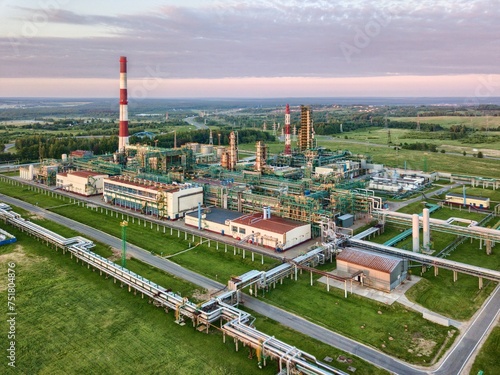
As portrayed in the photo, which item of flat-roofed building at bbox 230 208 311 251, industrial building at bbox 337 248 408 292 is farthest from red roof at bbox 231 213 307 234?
industrial building at bbox 337 248 408 292

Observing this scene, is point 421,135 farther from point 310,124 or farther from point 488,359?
point 488,359

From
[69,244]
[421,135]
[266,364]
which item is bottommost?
[266,364]

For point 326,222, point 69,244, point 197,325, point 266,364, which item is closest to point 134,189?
point 69,244

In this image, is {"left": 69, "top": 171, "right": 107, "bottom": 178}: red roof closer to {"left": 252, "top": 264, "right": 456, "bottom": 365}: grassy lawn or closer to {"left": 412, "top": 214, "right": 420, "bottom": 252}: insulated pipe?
{"left": 252, "top": 264, "right": 456, "bottom": 365}: grassy lawn

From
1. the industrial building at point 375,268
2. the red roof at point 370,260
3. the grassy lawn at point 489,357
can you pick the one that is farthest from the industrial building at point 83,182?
the grassy lawn at point 489,357

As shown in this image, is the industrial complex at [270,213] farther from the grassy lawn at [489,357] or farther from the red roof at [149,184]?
the grassy lawn at [489,357]

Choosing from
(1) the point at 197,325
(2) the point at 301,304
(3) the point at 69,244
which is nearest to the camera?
(1) the point at 197,325

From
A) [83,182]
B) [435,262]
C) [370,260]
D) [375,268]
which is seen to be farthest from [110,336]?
[83,182]
